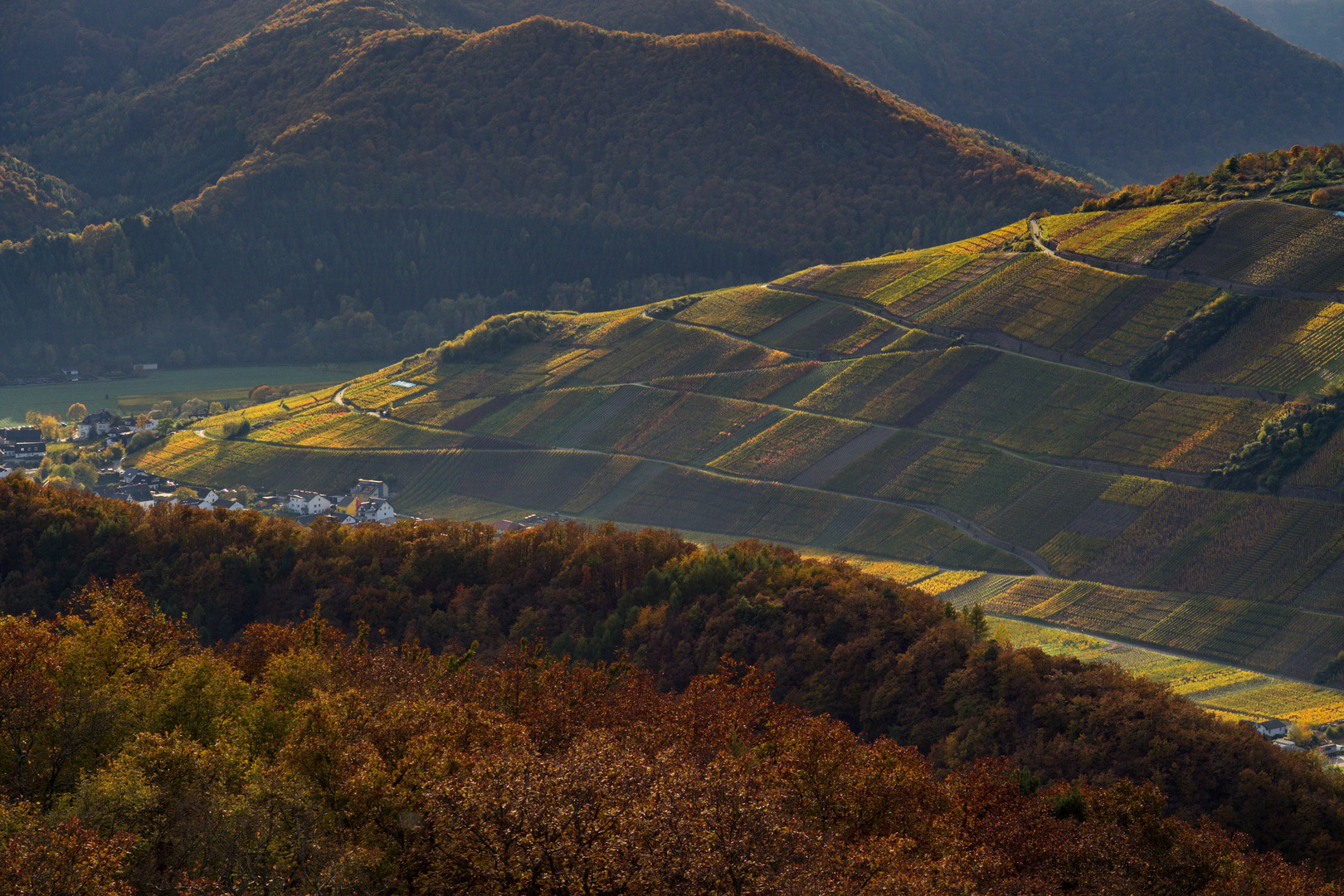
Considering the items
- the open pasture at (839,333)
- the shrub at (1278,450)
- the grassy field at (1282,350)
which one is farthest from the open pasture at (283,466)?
the shrub at (1278,450)

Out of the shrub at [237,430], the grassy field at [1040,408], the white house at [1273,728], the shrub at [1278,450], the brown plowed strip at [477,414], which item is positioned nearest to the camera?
the white house at [1273,728]

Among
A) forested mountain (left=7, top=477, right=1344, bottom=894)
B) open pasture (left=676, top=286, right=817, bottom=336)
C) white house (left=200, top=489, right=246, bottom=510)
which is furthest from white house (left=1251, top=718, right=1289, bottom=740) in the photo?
white house (left=200, top=489, right=246, bottom=510)

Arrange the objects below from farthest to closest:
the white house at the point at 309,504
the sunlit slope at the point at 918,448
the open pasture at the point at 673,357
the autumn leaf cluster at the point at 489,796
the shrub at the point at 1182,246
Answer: the open pasture at the point at 673,357, the white house at the point at 309,504, the shrub at the point at 1182,246, the sunlit slope at the point at 918,448, the autumn leaf cluster at the point at 489,796

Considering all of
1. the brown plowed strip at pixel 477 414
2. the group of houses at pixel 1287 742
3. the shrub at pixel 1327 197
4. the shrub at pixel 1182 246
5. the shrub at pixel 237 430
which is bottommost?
the shrub at pixel 237 430

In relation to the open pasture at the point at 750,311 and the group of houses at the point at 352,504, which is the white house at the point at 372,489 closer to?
the group of houses at the point at 352,504

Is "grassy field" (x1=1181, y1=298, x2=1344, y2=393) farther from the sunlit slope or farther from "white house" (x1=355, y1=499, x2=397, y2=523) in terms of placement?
"white house" (x1=355, y1=499, x2=397, y2=523)

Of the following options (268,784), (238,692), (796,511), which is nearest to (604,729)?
(268,784)

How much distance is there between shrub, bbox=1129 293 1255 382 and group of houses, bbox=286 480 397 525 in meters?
86.9

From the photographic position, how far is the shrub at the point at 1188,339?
143 m

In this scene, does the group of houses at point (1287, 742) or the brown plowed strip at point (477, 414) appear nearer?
the group of houses at point (1287, 742)

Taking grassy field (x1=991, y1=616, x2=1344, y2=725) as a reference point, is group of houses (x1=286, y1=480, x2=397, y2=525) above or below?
below

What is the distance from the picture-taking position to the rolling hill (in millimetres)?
117000

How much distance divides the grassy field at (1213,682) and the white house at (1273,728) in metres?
0.76

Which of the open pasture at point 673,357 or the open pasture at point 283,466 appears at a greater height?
the open pasture at point 673,357
